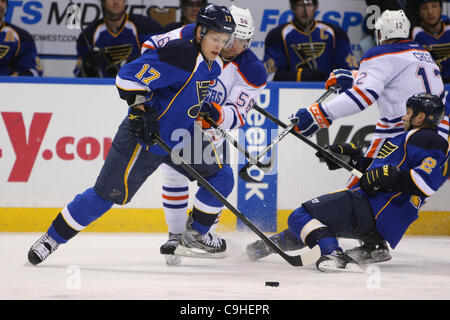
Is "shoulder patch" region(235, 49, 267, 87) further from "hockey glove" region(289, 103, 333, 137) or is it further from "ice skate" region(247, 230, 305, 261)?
"ice skate" region(247, 230, 305, 261)

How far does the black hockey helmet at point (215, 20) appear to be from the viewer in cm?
324

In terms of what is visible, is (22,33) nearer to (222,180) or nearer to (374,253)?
(222,180)

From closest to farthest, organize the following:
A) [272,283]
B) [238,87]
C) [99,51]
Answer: [272,283], [238,87], [99,51]

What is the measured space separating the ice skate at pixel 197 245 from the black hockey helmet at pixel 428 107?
1.15m

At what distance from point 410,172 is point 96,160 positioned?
2168 mm

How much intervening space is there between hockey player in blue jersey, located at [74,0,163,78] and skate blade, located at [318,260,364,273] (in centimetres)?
261

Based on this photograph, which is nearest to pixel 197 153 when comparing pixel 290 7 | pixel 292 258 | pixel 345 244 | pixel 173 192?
pixel 173 192

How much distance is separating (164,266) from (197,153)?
56 cm

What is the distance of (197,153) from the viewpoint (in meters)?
3.51

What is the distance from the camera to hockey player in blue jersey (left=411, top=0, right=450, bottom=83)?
18.4 ft

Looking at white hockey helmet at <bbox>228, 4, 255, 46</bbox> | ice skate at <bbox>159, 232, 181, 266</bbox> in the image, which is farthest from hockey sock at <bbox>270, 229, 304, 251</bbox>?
white hockey helmet at <bbox>228, 4, 255, 46</bbox>

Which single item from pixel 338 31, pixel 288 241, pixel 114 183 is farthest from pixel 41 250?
pixel 338 31

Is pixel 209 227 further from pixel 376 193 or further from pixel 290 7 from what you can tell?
pixel 290 7

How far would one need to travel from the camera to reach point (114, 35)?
5.61 metres
